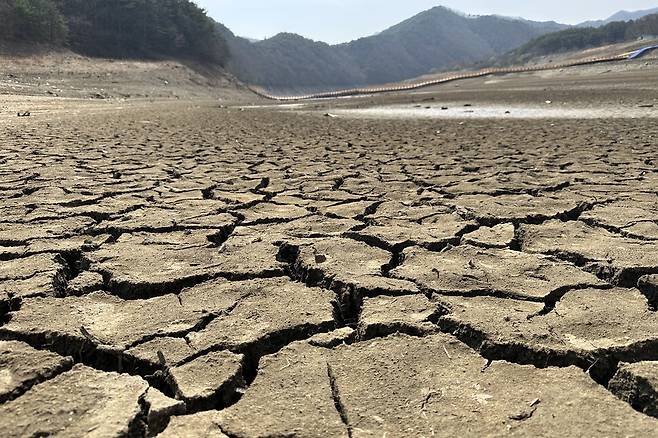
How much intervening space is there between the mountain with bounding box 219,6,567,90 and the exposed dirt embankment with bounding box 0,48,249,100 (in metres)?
19.5

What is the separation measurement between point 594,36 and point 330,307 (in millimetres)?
58076

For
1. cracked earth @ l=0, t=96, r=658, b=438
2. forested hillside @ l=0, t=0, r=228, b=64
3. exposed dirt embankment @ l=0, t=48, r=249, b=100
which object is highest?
forested hillside @ l=0, t=0, r=228, b=64

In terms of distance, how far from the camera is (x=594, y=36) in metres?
51.1

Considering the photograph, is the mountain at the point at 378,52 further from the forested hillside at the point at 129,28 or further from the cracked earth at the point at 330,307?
the cracked earth at the point at 330,307

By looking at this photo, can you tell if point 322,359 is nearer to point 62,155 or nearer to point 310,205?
point 310,205

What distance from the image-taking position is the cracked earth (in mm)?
1230

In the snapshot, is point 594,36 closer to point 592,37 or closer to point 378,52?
point 592,37

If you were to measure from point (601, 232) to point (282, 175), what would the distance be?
2.47m

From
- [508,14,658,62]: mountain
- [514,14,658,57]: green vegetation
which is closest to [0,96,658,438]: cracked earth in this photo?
[508,14,658,62]: mountain

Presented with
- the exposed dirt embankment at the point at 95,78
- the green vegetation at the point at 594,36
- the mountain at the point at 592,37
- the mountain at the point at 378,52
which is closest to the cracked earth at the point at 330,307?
the exposed dirt embankment at the point at 95,78

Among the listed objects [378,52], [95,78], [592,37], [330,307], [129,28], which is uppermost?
[378,52]

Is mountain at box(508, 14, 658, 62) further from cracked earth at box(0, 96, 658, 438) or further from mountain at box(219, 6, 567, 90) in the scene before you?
cracked earth at box(0, 96, 658, 438)

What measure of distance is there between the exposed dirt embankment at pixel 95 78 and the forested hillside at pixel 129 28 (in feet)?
7.37

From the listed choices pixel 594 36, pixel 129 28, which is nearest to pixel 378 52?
pixel 594 36
